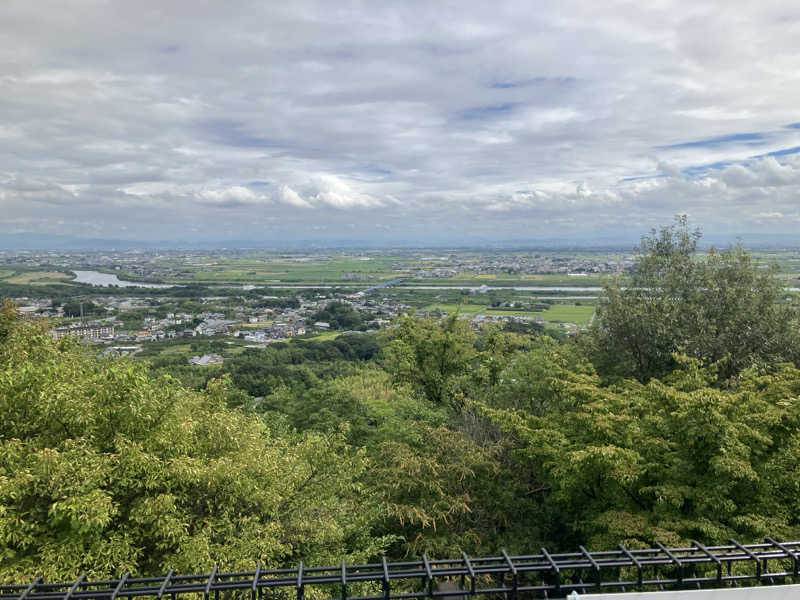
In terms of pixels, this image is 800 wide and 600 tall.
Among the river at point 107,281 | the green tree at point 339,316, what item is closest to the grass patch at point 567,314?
the green tree at point 339,316

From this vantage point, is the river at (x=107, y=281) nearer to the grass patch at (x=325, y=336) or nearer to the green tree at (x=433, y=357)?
the grass patch at (x=325, y=336)

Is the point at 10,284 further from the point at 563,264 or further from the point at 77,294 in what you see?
the point at 563,264

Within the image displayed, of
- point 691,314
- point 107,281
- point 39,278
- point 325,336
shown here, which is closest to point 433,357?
point 691,314

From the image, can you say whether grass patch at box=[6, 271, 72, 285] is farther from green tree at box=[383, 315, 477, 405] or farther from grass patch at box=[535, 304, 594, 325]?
green tree at box=[383, 315, 477, 405]

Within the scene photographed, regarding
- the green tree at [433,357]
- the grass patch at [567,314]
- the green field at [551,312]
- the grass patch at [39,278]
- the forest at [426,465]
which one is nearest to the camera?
the forest at [426,465]

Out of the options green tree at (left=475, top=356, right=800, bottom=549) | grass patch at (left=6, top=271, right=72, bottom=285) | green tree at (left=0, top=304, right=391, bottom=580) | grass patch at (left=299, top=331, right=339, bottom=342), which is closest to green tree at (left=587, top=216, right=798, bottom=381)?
green tree at (left=475, top=356, right=800, bottom=549)

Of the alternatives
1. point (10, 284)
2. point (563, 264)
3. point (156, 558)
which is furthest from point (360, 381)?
point (563, 264)

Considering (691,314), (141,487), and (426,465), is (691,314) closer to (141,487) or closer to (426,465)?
(426,465)
